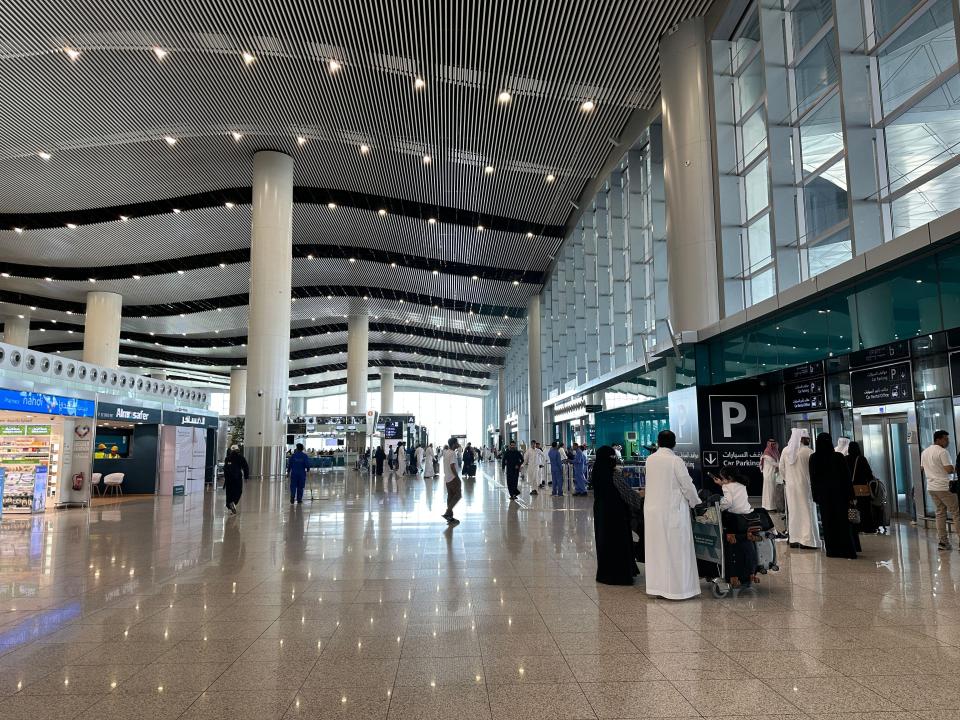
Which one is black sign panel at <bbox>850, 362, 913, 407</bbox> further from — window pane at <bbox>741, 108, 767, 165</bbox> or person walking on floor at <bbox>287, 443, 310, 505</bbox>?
person walking on floor at <bbox>287, 443, 310, 505</bbox>

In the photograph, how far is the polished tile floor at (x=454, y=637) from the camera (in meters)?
3.28

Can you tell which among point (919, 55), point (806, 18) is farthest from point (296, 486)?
point (919, 55)

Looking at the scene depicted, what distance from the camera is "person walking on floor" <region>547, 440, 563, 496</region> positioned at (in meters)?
18.1

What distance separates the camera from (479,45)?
46.4 feet

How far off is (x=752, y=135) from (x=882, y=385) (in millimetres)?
5161

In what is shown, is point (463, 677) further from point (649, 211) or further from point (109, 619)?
point (649, 211)

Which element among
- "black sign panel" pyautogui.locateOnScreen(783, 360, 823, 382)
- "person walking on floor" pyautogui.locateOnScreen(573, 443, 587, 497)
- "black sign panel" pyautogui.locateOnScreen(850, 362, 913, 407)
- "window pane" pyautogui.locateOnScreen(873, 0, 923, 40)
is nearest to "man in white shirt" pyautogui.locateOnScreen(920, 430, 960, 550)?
"black sign panel" pyautogui.locateOnScreen(850, 362, 913, 407)

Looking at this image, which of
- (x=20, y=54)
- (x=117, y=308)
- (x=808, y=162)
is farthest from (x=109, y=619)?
(x=117, y=308)

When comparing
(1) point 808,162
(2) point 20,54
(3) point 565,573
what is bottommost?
(3) point 565,573

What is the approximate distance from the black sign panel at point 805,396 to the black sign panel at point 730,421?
1.39 m

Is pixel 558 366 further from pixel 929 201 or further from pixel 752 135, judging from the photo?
pixel 929 201

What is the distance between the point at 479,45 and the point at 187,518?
1127 cm

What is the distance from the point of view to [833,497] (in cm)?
740

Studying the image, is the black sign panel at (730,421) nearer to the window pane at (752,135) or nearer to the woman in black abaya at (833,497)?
the window pane at (752,135)
